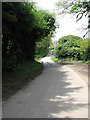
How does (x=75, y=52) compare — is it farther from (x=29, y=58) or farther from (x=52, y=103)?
(x=52, y=103)

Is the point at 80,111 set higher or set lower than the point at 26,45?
lower

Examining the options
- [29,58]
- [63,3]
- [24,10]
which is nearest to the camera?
[24,10]

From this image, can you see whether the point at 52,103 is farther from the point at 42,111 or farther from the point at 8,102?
the point at 8,102

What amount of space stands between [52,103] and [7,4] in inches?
258

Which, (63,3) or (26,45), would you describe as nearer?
(63,3)

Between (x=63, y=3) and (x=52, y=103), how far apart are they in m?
9.52

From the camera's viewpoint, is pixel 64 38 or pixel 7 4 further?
pixel 64 38

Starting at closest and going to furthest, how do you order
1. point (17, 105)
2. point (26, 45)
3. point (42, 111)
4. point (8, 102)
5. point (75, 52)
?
point (42, 111) → point (17, 105) → point (8, 102) → point (26, 45) → point (75, 52)

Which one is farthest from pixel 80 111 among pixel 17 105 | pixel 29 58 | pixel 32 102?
pixel 29 58

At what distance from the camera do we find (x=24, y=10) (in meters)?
9.88

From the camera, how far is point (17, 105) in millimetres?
5090

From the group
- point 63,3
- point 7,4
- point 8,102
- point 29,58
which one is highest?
point 63,3

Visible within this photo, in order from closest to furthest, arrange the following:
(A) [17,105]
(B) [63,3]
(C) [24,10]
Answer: (A) [17,105] < (C) [24,10] < (B) [63,3]

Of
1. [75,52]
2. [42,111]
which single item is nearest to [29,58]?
[42,111]
